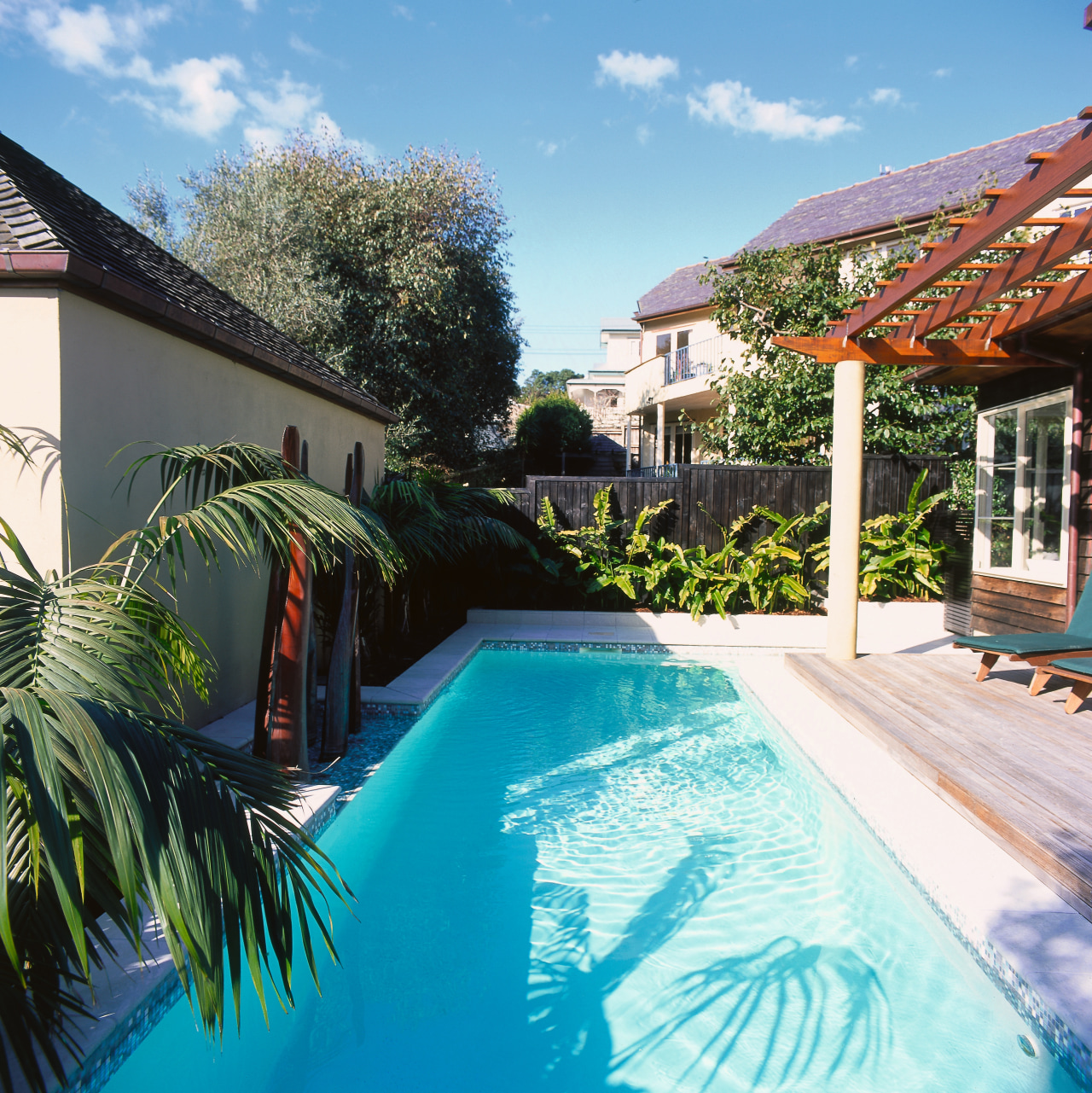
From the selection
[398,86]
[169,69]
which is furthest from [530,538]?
[169,69]

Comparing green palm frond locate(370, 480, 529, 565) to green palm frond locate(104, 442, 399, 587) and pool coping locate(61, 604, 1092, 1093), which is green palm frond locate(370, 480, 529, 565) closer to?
pool coping locate(61, 604, 1092, 1093)

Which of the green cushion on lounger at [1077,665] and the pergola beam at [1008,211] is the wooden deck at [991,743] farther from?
the pergola beam at [1008,211]

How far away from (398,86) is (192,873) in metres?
17.4

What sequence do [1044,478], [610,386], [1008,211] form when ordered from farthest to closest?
[610,386], [1044,478], [1008,211]

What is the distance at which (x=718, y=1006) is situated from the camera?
309 centimetres

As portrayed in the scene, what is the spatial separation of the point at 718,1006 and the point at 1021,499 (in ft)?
23.1

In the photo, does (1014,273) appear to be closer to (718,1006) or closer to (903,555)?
(718,1006)

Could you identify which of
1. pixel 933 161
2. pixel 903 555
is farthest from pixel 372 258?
pixel 933 161

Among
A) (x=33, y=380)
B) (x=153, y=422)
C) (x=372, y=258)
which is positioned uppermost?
(x=372, y=258)

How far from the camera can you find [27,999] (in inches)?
73.2

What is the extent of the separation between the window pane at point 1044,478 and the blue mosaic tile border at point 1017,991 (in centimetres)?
513

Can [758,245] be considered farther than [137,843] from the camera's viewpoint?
Yes

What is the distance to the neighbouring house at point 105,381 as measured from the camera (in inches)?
159

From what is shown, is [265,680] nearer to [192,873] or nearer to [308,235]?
[192,873]
